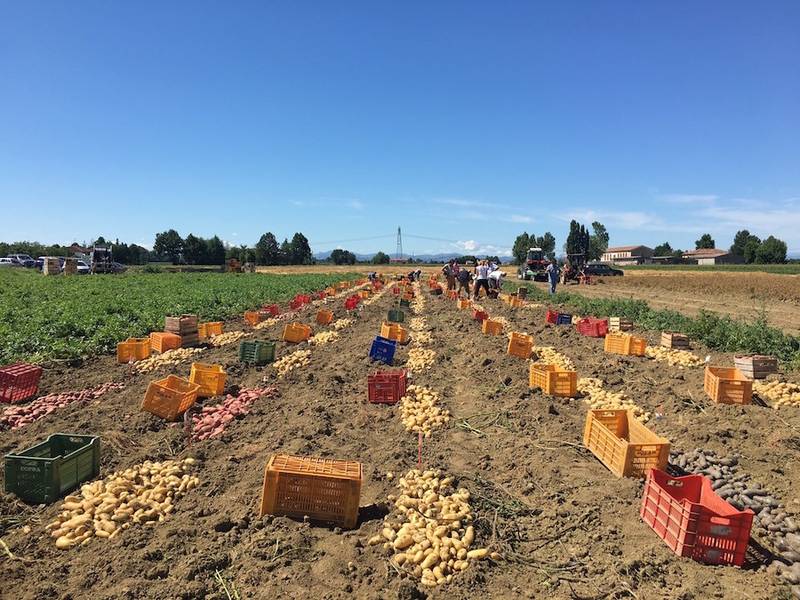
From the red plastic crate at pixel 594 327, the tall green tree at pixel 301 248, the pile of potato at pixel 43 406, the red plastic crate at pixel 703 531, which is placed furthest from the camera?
the tall green tree at pixel 301 248

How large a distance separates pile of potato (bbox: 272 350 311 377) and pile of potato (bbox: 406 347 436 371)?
2.19 meters

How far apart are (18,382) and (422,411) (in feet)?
21.5

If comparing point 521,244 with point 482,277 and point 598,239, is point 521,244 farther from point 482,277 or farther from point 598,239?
point 482,277

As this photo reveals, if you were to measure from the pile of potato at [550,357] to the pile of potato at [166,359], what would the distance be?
758cm

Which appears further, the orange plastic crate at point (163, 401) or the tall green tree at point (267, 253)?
the tall green tree at point (267, 253)

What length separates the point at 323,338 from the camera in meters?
13.2

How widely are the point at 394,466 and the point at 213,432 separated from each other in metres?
2.63

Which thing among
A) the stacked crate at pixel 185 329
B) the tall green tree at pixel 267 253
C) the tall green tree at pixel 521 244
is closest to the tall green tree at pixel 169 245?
the tall green tree at pixel 267 253

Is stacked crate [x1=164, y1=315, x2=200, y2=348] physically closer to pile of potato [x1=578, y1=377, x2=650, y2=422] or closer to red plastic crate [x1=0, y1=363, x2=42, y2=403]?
red plastic crate [x1=0, y1=363, x2=42, y2=403]

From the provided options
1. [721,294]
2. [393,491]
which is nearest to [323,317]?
[393,491]

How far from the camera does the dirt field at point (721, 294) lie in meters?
22.5

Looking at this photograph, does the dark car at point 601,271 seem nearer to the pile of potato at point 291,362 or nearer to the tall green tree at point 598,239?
the pile of potato at point 291,362

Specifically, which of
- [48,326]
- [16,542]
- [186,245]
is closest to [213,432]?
[16,542]

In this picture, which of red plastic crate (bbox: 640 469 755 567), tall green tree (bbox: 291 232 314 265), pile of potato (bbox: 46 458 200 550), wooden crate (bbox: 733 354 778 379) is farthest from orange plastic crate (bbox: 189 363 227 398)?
tall green tree (bbox: 291 232 314 265)
